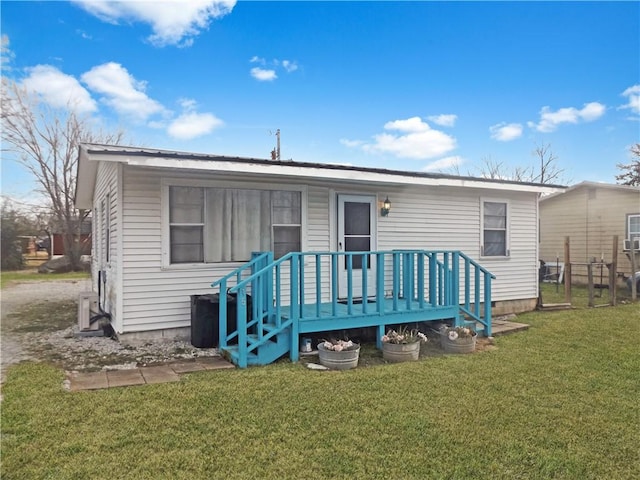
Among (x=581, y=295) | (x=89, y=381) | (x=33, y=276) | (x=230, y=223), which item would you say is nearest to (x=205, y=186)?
(x=230, y=223)

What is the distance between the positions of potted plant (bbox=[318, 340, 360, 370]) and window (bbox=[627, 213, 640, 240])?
12971 mm

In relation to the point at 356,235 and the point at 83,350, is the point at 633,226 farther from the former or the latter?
the point at 83,350

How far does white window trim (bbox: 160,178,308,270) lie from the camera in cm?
607

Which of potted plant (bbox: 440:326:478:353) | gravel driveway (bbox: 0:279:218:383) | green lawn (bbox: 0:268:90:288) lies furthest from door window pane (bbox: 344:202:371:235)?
green lawn (bbox: 0:268:90:288)

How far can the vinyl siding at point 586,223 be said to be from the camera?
14.2 m

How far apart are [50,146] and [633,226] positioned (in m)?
25.4

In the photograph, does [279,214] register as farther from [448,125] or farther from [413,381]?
[448,125]

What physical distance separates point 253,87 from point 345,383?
424 inches

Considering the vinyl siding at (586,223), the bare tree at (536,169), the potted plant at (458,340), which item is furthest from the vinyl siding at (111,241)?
the bare tree at (536,169)

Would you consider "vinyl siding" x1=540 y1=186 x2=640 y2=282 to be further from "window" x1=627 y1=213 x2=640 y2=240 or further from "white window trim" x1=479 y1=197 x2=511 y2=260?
"white window trim" x1=479 y1=197 x2=511 y2=260

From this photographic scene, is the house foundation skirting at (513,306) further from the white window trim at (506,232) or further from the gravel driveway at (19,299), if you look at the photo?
the gravel driveway at (19,299)

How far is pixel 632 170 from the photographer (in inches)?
1029

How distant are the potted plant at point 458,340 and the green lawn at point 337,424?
60cm

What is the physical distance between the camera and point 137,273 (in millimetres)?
5953
